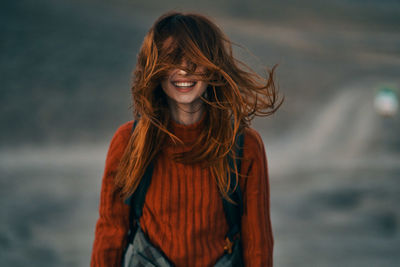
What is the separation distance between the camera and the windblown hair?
124 centimetres

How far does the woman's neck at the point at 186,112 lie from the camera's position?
1.34 m

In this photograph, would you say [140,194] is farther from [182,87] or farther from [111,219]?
[182,87]

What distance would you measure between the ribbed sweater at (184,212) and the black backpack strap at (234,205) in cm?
2

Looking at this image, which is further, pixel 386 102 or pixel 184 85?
pixel 386 102

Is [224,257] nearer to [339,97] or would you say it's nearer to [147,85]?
[147,85]

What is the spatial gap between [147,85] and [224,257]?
0.54m

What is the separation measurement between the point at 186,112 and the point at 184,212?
286 mm

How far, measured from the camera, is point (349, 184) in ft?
13.6

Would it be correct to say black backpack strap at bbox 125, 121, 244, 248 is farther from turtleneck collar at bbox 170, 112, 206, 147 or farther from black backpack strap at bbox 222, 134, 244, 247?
turtleneck collar at bbox 170, 112, 206, 147

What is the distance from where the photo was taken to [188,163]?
132cm

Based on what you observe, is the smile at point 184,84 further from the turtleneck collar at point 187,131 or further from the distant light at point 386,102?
the distant light at point 386,102

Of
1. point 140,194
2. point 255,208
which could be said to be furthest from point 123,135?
point 255,208

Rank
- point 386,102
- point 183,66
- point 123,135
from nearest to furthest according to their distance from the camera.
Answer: point 183,66
point 123,135
point 386,102

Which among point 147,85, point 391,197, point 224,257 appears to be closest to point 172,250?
point 224,257
